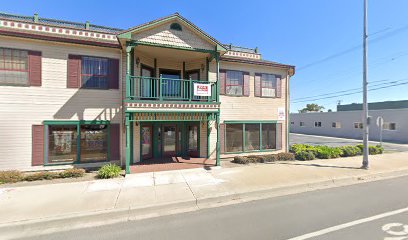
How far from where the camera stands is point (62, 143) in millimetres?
8945

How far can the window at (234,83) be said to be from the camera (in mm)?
11633

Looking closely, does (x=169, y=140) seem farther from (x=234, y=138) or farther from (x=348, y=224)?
(x=348, y=224)

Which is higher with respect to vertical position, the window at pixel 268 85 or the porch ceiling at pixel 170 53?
the porch ceiling at pixel 170 53

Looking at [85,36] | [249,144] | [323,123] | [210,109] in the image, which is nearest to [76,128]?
[85,36]

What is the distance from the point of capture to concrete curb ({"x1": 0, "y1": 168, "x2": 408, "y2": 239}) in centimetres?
438

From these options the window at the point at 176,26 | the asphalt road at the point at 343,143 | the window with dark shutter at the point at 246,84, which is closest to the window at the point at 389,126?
the asphalt road at the point at 343,143

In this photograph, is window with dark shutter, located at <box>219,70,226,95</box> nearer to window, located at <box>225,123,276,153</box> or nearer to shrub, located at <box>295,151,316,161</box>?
window, located at <box>225,123,276,153</box>

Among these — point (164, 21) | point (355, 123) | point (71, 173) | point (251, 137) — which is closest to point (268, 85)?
point (251, 137)

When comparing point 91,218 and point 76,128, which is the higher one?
point 76,128

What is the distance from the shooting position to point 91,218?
4824 mm

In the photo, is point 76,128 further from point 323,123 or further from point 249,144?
point 323,123

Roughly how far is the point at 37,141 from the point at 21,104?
5.78 feet

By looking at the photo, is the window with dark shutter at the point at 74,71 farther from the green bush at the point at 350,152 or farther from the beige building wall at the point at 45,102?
the green bush at the point at 350,152

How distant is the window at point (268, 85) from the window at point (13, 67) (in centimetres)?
1258
